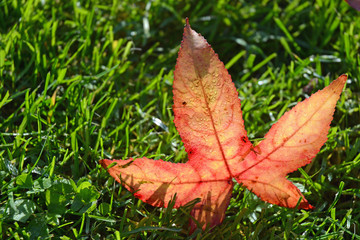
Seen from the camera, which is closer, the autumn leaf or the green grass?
the autumn leaf

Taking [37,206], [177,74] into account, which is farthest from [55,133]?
[177,74]

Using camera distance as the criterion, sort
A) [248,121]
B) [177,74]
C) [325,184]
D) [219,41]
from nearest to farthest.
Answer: [177,74], [325,184], [248,121], [219,41]

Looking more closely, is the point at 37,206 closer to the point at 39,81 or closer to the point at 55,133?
the point at 55,133

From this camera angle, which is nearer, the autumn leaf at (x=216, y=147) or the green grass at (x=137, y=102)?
the autumn leaf at (x=216, y=147)
